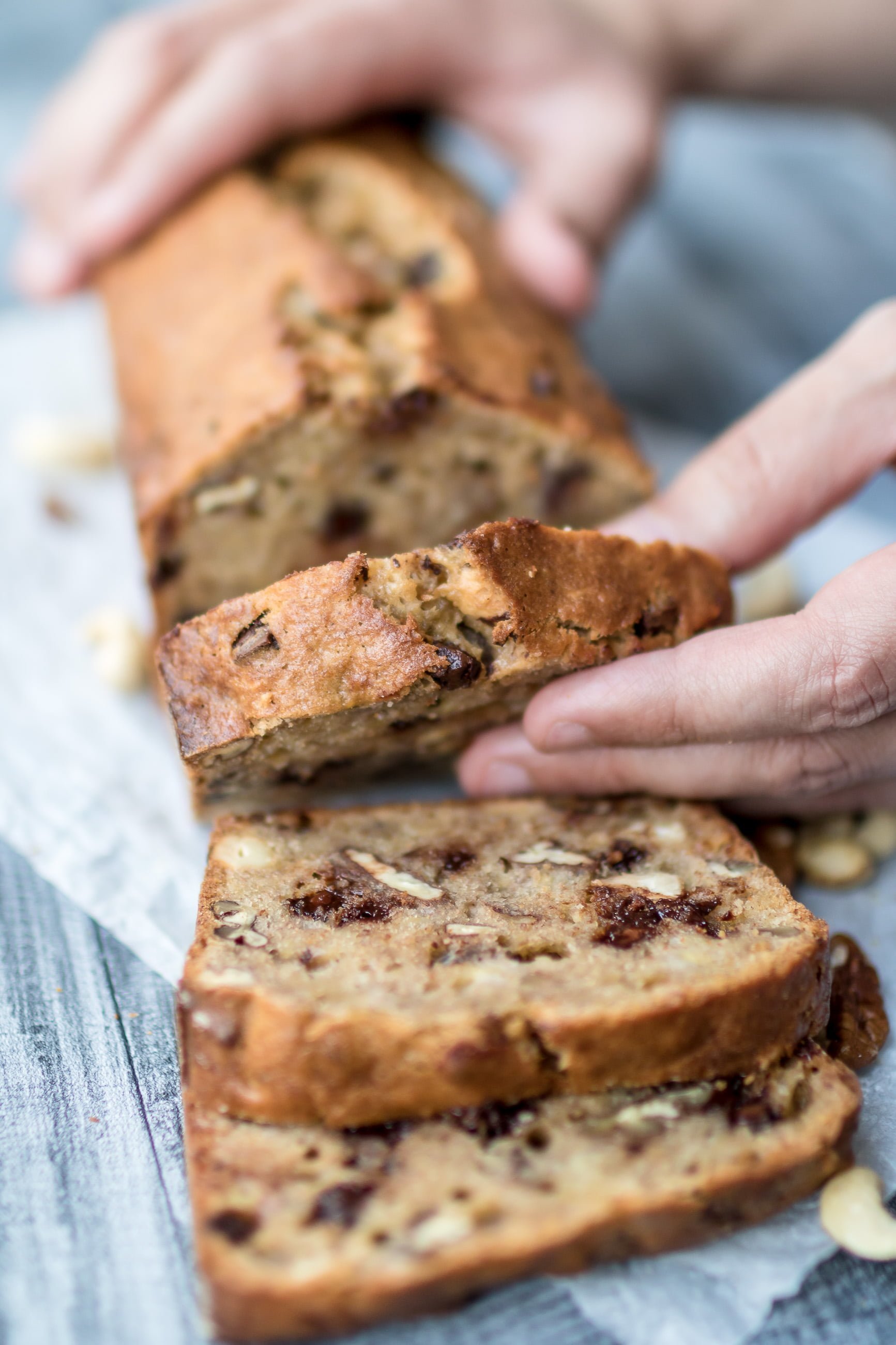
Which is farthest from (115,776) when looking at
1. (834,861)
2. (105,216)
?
(105,216)

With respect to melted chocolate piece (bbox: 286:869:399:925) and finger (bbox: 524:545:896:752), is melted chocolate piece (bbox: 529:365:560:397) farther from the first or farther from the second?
melted chocolate piece (bbox: 286:869:399:925)

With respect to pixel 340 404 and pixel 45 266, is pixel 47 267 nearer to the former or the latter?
pixel 45 266

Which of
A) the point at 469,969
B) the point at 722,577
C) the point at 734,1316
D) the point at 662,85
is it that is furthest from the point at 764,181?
the point at 734,1316

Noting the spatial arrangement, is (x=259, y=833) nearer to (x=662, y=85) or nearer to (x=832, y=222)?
(x=662, y=85)

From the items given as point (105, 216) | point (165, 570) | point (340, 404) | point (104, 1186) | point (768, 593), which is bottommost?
point (768, 593)

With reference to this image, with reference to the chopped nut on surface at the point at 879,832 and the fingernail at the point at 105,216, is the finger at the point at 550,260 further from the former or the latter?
the chopped nut on surface at the point at 879,832
